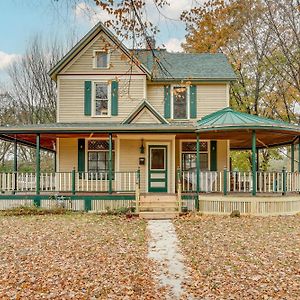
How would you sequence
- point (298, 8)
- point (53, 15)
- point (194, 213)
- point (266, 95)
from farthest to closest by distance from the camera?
point (266, 95), point (298, 8), point (194, 213), point (53, 15)

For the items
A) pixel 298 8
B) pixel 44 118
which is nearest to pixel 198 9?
pixel 298 8

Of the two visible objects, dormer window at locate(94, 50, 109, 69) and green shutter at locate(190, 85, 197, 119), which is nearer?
dormer window at locate(94, 50, 109, 69)

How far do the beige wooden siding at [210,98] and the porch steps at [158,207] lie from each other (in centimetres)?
495

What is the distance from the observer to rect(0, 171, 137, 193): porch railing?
1467 centimetres

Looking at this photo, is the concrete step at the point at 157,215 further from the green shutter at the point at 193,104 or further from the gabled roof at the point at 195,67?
the gabled roof at the point at 195,67

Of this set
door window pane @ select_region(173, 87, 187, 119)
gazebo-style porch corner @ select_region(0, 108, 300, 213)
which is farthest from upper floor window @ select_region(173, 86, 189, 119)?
gazebo-style porch corner @ select_region(0, 108, 300, 213)

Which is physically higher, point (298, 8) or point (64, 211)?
point (298, 8)

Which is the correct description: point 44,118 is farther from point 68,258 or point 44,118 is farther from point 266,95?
point 68,258

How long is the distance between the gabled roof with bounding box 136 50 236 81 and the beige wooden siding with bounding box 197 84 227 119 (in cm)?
A: 42

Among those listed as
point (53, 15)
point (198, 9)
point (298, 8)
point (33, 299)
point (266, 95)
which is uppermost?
point (298, 8)

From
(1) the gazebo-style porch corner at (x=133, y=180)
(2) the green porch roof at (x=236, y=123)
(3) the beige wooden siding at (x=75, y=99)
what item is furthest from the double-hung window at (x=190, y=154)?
(3) the beige wooden siding at (x=75, y=99)

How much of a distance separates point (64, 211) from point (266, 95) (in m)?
16.5

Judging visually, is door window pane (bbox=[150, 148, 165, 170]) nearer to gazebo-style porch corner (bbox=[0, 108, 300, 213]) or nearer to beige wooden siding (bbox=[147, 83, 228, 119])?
gazebo-style porch corner (bbox=[0, 108, 300, 213])

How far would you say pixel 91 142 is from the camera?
640 inches
